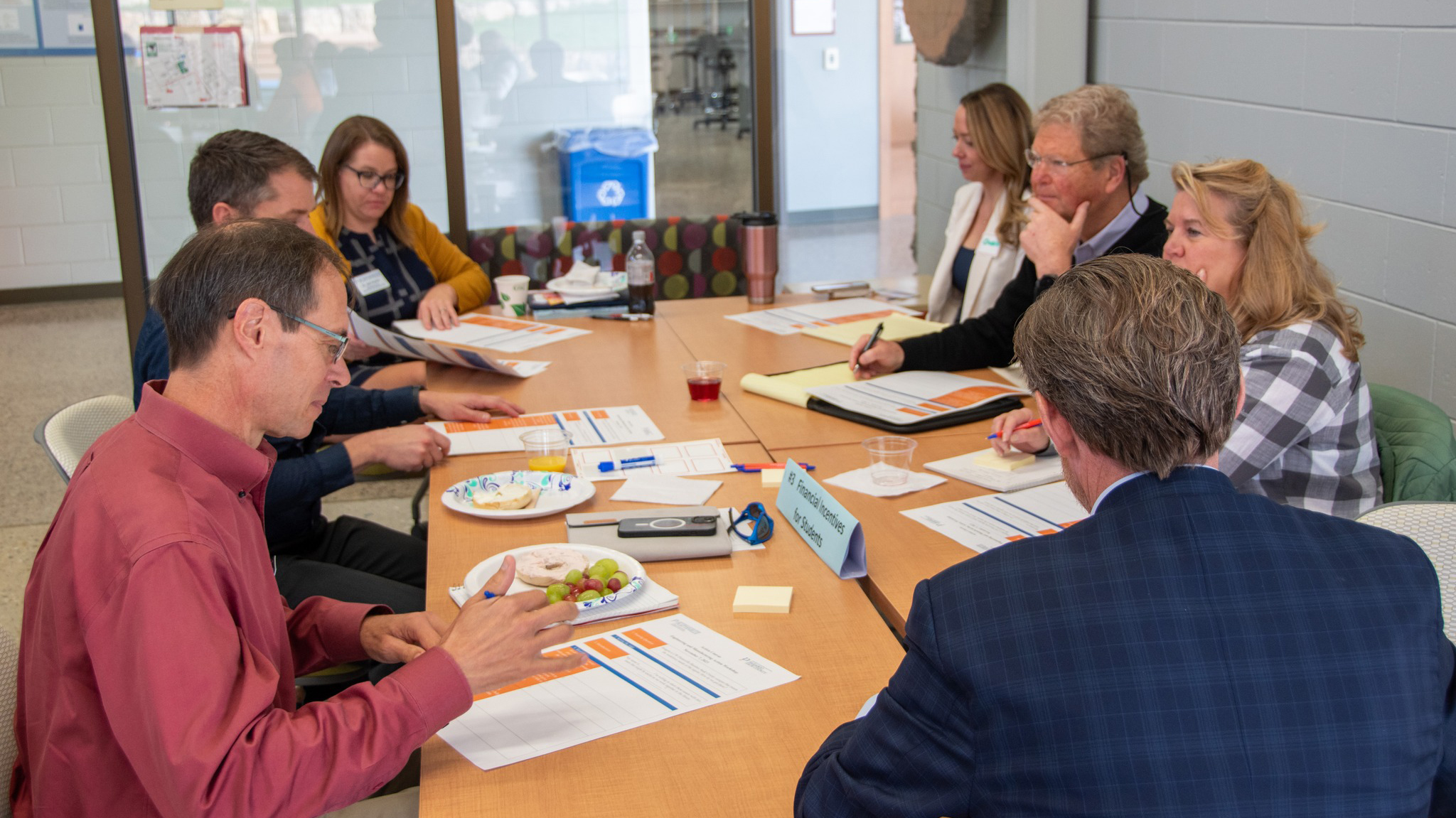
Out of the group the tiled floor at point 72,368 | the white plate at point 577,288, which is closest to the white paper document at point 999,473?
the white plate at point 577,288

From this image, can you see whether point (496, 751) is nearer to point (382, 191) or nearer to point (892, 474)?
point (892, 474)

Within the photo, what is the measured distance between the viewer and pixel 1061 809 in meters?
0.94

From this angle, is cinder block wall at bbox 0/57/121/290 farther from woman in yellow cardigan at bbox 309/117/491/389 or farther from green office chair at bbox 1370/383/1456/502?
green office chair at bbox 1370/383/1456/502

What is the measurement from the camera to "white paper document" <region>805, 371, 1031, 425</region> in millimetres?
2568

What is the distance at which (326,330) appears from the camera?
147 centimetres

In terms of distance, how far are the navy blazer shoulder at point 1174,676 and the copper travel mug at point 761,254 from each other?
2.88 m

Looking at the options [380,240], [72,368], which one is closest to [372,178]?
[380,240]

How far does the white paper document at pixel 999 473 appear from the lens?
7.03ft

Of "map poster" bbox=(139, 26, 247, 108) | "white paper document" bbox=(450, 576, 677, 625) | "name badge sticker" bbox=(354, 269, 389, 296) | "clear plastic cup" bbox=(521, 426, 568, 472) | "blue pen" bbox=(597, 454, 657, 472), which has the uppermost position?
"map poster" bbox=(139, 26, 247, 108)

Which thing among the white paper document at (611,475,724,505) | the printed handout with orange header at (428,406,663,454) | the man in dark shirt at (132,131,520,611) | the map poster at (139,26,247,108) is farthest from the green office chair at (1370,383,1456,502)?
the map poster at (139,26,247,108)

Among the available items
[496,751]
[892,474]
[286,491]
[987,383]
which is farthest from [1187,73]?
[496,751]

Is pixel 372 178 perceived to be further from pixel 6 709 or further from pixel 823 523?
pixel 6 709

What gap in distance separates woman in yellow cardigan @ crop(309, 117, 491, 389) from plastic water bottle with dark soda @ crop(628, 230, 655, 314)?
0.56 metres

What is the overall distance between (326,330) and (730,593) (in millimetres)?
680
